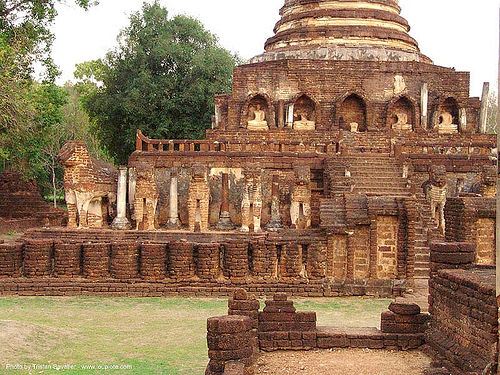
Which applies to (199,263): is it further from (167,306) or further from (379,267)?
(379,267)

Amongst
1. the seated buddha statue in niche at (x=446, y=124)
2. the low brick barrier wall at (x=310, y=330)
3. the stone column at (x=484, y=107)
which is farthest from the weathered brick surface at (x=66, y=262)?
the stone column at (x=484, y=107)

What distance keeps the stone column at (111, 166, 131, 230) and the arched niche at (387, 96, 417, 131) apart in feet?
29.4

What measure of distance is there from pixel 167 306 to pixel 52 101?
10.4 m

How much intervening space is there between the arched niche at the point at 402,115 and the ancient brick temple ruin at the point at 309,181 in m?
0.04

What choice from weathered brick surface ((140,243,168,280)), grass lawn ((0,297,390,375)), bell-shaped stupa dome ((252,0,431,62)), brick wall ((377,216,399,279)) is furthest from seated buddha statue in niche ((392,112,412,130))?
weathered brick surface ((140,243,168,280))

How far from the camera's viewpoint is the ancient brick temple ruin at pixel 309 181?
41.4 ft

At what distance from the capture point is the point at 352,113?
70.1 ft

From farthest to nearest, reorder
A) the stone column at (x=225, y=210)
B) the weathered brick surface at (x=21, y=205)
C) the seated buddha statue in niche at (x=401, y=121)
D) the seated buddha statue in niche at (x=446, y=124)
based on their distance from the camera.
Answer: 1. the weathered brick surface at (x=21, y=205)
2. the seated buddha statue in niche at (x=401, y=121)
3. the seated buddha statue in niche at (x=446, y=124)
4. the stone column at (x=225, y=210)

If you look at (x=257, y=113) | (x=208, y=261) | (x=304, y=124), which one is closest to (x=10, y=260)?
(x=208, y=261)

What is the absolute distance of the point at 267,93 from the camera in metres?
21.0

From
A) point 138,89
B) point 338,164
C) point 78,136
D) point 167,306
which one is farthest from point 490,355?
point 78,136

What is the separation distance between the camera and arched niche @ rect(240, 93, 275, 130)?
68.3 ft

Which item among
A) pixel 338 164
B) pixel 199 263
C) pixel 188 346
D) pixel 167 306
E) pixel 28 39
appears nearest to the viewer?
pixel 188 346

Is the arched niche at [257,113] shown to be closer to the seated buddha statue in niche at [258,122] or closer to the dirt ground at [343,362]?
the seated buddha statue in niche at [258,122]
